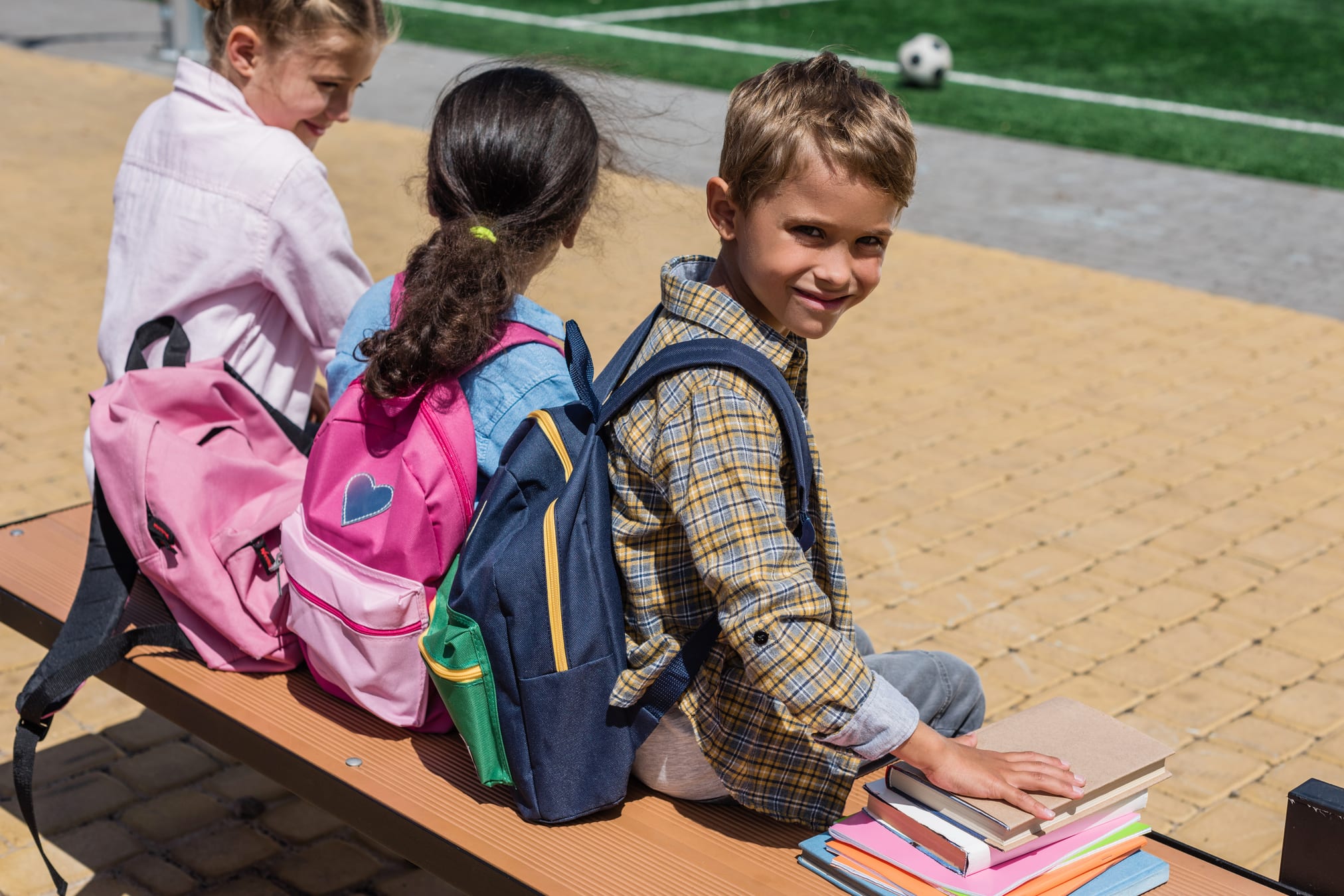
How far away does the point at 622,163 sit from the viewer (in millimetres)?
2719

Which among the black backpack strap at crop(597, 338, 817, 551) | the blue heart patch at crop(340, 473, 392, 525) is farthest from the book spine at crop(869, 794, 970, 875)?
the blue heart patch at crop(340, 473, 392, 525)

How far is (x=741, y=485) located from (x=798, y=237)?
0.41 metres

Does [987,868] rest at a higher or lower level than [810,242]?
lower

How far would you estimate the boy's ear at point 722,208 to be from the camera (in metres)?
2.20

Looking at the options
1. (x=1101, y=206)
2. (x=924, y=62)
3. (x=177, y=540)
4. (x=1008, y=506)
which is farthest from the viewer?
(x=924, y=62)

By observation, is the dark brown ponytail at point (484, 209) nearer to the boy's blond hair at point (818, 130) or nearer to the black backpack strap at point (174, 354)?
the boy's blond hair at point (818, 130)

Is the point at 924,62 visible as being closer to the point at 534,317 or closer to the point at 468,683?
the point at 534,317

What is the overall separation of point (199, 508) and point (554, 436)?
809 millimetres

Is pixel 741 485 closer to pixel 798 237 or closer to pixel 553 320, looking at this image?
pixel 798 237

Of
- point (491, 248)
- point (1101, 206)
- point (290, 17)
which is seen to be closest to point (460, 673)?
point (491, 248)

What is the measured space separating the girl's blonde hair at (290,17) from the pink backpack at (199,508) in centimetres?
77

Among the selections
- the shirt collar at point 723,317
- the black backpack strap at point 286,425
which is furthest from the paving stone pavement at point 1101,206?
the shirt collar at point 723,317

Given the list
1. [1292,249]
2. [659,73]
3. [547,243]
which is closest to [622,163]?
[547,243]

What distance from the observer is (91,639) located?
2707 millimetres
